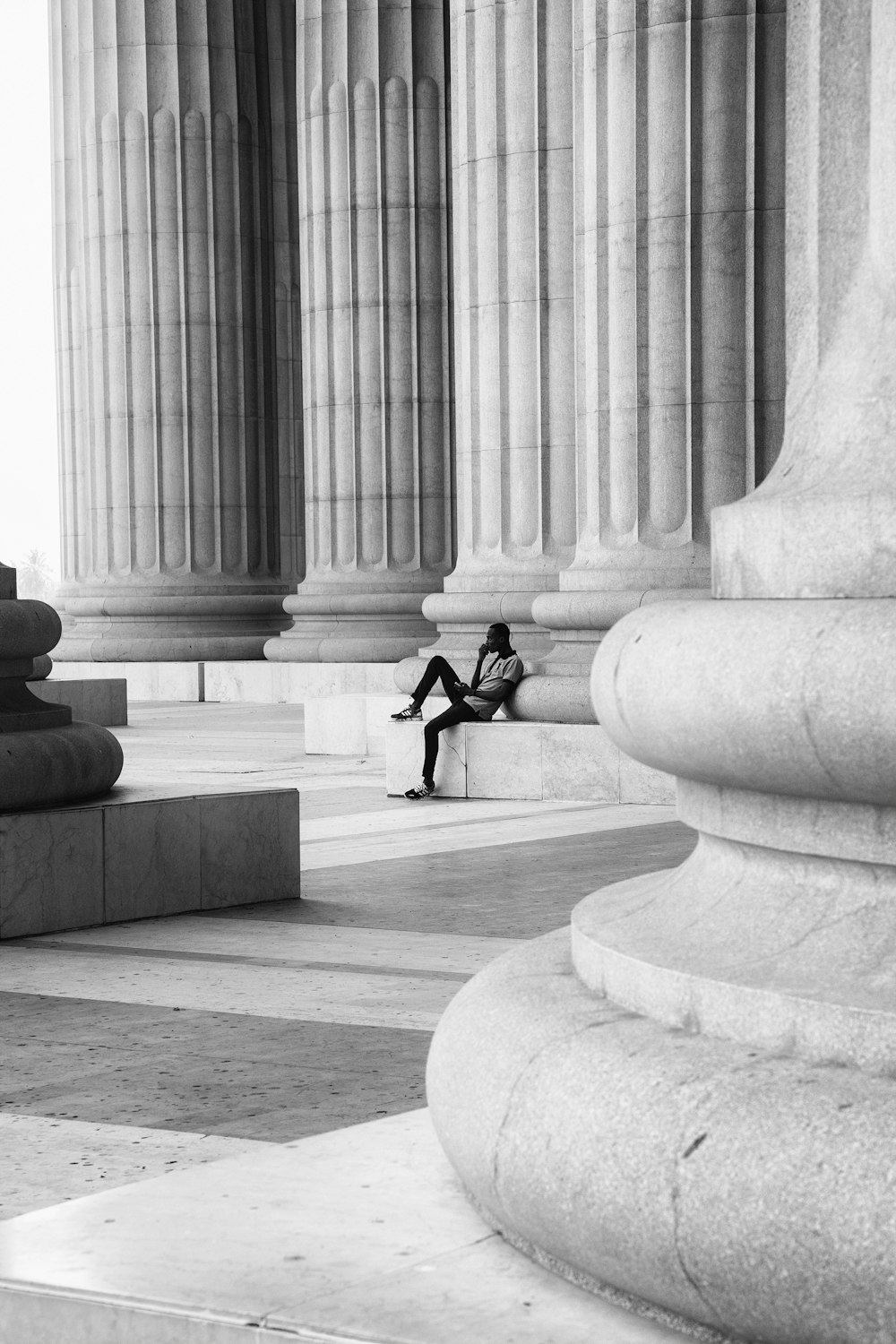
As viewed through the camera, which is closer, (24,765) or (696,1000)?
(696,1000)

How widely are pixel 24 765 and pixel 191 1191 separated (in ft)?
26.4

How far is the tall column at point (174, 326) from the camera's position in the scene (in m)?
38.6

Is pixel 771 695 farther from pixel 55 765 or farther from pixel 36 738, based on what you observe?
pixel 36 738

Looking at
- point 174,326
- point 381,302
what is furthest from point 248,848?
point 174,326

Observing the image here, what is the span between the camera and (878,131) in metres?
5.39

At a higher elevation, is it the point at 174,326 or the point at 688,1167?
the point at 174,326

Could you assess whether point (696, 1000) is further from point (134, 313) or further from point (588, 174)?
point (134, 313)

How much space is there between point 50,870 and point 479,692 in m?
8.49

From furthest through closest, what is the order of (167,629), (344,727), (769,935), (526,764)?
(167,629) → (344,727) → (526,764) → (769,935)

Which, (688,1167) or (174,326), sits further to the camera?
(174,326)

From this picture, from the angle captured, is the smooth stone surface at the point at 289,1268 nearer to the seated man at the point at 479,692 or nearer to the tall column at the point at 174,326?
the seated man at the point at 479,692

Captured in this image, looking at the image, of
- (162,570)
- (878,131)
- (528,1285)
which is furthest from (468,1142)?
(162,570)

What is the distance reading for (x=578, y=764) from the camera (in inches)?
792

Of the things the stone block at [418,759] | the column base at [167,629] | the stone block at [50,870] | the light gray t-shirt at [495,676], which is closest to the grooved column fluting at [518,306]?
the light gray t-shirt at [495,676]
